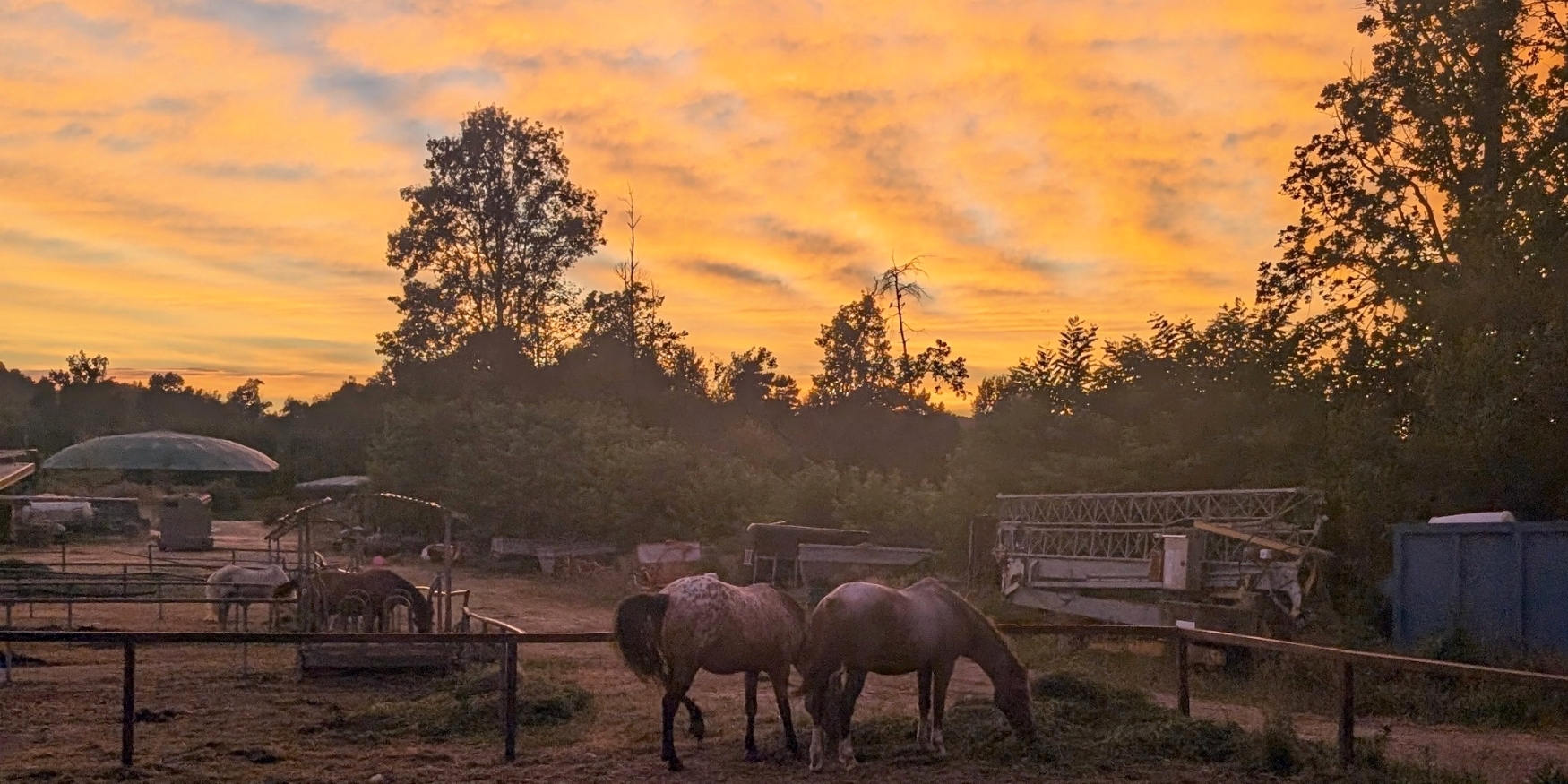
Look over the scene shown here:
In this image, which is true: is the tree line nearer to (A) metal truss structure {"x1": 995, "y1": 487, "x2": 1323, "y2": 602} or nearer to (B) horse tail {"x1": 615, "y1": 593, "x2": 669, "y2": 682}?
(A) metal truss structure {"x1": 995, "y1": 487, "x2": 1323, "y2": 602}

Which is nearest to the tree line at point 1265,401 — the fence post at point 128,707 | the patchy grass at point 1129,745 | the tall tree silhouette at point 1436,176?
the tall tree silhouette at point 1436,176

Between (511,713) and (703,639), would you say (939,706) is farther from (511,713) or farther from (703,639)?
(511,713)

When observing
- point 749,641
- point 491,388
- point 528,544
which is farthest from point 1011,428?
point 491,388

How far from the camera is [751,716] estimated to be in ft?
33.6

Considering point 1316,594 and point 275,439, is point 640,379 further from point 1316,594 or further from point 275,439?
point 1316,594

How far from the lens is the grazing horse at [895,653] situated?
9.88 meters

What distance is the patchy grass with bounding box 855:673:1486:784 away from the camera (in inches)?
370

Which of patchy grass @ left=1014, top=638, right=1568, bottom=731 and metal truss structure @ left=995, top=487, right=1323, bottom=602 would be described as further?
metal truss structure @ left=995, top=487, right=1323, bottom=602

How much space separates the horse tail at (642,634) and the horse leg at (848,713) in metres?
1.45

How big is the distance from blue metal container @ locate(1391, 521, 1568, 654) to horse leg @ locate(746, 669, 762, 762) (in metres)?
10.7

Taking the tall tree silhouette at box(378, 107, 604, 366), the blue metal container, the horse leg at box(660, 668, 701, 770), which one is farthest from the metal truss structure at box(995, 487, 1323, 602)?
the tall tree silhouette at box(378, 107, 604, 366)

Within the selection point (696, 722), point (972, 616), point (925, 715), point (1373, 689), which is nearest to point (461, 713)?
point (696, 722)

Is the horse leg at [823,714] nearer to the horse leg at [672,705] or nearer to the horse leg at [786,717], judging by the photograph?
the horse leg at [786,717]

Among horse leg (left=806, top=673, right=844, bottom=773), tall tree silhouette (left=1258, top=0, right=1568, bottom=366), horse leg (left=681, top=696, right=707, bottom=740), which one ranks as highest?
tall tree silhouette (left=1258, top=0, right=1568, bottom=366)
